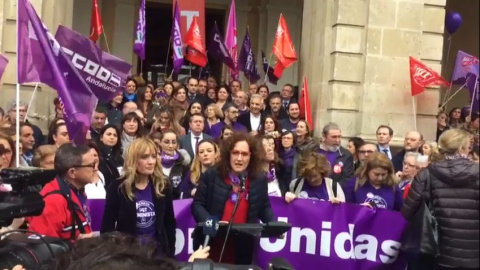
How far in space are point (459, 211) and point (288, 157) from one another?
5722mm

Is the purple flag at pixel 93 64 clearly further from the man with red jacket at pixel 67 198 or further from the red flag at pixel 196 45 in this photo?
the red flag at pixel 196 45

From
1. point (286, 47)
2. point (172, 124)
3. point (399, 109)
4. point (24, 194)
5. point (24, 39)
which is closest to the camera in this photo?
point (24, 194)

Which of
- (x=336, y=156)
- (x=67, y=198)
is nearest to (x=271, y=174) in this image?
(x=336, y=156)

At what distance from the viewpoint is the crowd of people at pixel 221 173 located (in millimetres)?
2311

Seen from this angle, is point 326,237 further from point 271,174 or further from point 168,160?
point 168,160

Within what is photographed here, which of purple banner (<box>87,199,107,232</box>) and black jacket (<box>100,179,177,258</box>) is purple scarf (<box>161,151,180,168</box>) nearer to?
purple banner (<box>87,199,107,232</box>)

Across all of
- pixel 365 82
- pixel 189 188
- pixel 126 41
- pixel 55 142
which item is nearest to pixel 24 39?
pixel 55 142

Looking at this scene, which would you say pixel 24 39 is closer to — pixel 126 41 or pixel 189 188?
pixel 189 188

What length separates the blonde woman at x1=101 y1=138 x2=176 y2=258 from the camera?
4223 millimetres

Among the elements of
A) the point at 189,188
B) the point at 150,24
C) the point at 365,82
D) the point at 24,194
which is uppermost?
the point at 150,24

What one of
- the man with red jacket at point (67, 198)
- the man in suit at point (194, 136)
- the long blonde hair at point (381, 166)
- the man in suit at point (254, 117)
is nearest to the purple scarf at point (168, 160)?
the man in suit at point (194, 136)

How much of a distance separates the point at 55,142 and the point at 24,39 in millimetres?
1227

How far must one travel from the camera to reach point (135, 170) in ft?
14.0

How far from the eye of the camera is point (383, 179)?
17.6ft
